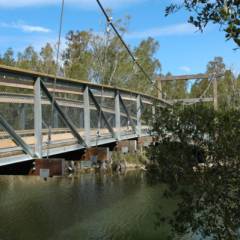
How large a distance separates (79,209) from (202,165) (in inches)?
205

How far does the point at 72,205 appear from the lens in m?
8.66

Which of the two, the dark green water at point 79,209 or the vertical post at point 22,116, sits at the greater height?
the vertical post at point 22,116

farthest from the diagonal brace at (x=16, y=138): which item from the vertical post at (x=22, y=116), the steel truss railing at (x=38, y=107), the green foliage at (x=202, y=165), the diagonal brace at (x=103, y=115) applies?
the diagonal brace at (x=103, y=115)

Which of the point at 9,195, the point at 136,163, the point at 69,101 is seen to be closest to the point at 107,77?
the point at 136,163

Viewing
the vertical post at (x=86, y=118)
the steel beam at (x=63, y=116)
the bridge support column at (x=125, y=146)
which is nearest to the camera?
the steel beam at (x=63, y=116)

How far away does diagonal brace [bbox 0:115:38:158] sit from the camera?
328 cm

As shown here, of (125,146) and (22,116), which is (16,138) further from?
(125,146)

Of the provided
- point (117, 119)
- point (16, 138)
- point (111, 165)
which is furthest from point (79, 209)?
point (111, 165)

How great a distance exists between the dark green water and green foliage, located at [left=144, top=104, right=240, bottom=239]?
3.13 m

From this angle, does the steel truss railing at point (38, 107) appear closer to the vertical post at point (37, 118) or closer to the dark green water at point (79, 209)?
the vertical post at point (37, 118)

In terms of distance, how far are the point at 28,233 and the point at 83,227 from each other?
99cm

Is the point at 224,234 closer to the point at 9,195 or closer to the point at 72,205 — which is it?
the point at 72,205

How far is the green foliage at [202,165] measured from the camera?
322 cm

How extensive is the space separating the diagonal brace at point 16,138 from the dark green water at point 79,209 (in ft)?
10.5
